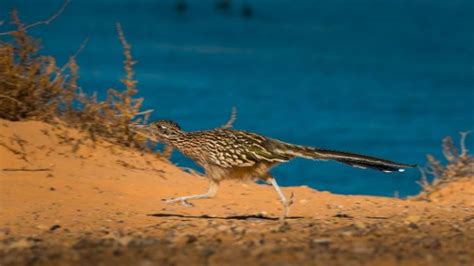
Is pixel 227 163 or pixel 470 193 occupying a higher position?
pixel 470 193

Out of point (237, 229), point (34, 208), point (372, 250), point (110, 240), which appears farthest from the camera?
point (34, 208)

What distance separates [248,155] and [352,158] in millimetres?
851


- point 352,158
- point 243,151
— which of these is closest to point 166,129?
point 243,151

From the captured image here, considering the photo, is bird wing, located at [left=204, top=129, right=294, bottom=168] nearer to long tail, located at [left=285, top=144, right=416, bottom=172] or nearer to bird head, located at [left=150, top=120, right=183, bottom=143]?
long tail, located at [left=285, top=144, right=416, bottom=172]

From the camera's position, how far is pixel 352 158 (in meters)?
8.22

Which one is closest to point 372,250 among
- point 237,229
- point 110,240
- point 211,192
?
point 237,229

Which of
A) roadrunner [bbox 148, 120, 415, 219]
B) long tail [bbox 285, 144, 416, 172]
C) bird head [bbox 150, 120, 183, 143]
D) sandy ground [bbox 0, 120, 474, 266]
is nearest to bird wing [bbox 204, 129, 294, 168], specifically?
roadrunner [bbox 148, 120, 415, 219]

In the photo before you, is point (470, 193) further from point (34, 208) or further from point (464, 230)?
point (34, 208)

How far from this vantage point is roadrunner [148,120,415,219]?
8.24m

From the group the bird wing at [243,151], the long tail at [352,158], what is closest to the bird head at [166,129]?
the bird wing at [243,151]

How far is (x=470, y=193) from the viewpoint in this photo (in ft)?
35.7

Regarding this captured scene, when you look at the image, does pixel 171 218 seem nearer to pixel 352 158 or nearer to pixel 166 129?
pixel 166 129

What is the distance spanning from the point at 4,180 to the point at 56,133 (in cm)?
127

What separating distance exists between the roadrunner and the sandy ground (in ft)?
1.36
